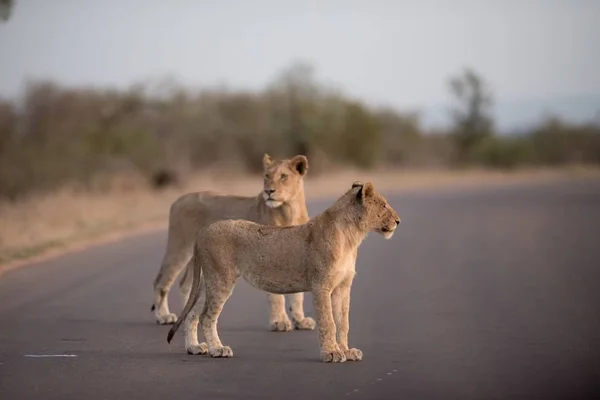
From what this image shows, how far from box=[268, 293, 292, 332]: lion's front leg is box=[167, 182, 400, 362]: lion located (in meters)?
1.23

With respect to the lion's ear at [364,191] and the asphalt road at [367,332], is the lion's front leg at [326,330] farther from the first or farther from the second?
the lion's ear at [364,191]

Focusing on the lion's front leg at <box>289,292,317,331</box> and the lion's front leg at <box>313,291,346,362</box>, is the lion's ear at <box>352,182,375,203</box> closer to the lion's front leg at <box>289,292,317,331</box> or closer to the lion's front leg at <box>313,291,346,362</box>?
the lion's front leg at <box>313,291,346,362</box>

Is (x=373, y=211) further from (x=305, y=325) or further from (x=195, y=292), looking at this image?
(x=305, y=325)

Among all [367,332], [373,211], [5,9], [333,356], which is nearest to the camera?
[333,356]

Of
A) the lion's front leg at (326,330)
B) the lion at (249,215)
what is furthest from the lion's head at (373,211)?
the lion at (249,215)

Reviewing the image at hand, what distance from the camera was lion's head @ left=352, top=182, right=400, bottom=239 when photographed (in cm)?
960

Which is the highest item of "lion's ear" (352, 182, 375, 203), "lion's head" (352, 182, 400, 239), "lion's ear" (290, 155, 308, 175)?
"lion's ear" (290, 155, 308, 175)

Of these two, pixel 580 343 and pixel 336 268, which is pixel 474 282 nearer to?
pixel 580 343

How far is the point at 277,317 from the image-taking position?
1094cm

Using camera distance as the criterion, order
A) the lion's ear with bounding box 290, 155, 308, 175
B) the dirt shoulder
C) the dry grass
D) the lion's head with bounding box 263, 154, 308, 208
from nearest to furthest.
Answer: the lion's head with bounding box 263, 154, 308, 208 < the lion's ear with bounding box 290, 155, 308, 175 < the dirt shoulder < the dry grass

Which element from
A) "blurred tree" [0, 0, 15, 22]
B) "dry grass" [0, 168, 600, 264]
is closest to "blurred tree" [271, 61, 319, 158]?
"dry grass" [0, 168, 600, 264]

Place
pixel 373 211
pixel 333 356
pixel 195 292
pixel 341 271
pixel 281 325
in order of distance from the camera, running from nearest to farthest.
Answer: pixel 333 356
pixel 341 271
pixel 373 211
pixel 195 292
pixel 281 325

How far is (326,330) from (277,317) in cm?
181

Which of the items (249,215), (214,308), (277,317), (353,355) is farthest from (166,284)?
(353,355)
